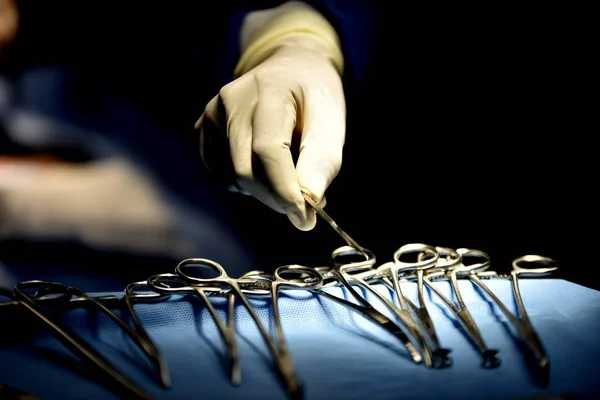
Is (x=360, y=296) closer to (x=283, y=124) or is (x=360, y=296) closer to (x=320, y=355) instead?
(x=320, y=355)

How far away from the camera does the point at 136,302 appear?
48 cm

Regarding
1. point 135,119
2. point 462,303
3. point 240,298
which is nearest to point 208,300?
point 240,298

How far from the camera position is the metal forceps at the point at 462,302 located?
1.29ft

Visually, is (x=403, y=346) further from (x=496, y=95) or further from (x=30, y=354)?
(x=496, y=95)

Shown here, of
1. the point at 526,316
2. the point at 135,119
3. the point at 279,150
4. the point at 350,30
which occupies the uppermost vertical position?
the point at 350,30

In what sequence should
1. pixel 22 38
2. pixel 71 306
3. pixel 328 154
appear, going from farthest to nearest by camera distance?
1. pixel 22 38
2. pixel 328 154
3. pixel 71 306

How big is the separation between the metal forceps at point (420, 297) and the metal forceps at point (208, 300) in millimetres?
161

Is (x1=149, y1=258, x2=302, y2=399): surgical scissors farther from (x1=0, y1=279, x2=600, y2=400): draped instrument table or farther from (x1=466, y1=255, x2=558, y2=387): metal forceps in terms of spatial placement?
(x1=466, y1=255, x2=558, y2=387): metal forceps

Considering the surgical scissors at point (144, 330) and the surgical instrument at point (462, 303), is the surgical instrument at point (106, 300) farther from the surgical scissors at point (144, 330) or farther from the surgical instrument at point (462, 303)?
the surgical instrument at point (462, 303)

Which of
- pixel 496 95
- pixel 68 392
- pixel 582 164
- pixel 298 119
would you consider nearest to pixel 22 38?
pixel 298 119

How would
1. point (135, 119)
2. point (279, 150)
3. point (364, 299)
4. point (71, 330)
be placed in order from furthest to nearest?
point (135, 119) → point (279, 150) → point (364, 299) → point (71, 330)

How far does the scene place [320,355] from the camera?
0.41 meters

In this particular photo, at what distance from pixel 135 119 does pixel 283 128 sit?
1.31 feet

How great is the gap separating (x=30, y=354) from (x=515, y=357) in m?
0.40
